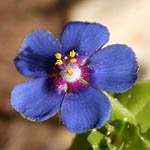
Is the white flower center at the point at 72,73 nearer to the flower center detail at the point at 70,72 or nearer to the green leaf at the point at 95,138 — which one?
the flower center detail at the point at 70,72

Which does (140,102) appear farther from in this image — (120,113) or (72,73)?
(72,73)

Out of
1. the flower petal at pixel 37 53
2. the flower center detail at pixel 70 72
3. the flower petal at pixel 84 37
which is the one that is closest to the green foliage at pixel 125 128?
the flower center detail at pixel 70 72

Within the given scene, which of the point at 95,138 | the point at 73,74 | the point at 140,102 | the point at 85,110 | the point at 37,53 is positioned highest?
the point at 37,53

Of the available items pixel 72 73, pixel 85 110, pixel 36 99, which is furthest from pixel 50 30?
pixel 85 110

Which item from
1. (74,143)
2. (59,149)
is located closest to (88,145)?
(74,143)

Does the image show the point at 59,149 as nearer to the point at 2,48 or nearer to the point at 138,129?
the point at 2,48

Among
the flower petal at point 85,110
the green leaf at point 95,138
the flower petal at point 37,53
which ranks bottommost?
the green leaf at point 95,138

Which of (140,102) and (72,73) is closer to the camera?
(72,73)
